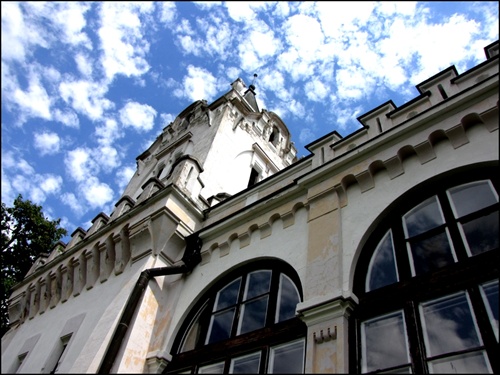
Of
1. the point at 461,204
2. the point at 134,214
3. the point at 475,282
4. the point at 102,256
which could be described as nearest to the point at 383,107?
the point at 461,204

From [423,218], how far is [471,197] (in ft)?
2.55

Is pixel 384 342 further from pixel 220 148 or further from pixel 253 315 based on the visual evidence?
pixel 220 148

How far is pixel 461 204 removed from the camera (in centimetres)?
663

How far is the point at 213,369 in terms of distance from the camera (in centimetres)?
745

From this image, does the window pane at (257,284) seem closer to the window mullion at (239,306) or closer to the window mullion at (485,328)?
the window mullion at (239,306)

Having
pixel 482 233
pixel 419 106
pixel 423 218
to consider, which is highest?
pixel 419 106

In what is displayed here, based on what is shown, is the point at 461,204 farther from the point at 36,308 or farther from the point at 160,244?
the point at 36,308

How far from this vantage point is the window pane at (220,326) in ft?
26.4

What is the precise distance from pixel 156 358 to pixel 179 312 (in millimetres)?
1075

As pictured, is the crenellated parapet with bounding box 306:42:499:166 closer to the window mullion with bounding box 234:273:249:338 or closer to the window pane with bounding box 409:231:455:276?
the window pane with bounding box 409:231:455:276

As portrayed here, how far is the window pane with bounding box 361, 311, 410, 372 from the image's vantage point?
5570 millimetres

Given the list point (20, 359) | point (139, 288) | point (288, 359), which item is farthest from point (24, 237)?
point (288, 359)

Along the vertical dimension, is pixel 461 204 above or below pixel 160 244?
below

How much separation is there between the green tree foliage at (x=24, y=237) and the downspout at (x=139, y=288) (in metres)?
12.0
